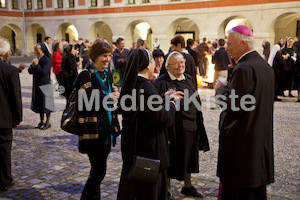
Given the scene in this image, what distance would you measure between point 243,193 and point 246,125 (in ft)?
2.07

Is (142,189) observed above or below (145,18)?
below

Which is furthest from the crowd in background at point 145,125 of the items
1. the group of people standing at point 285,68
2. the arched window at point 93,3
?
the arched window at point 93,3

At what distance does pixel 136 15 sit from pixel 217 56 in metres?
21.4

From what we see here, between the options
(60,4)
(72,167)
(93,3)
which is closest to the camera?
(72,167)

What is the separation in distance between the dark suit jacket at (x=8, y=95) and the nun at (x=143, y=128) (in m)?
2.10

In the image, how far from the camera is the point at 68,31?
39094 mm

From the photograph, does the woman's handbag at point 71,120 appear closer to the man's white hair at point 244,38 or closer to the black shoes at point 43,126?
the man's white hair at point 244,38

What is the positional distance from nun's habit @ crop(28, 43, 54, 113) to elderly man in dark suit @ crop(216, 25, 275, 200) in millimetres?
5257

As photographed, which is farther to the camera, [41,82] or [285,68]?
[285,68]

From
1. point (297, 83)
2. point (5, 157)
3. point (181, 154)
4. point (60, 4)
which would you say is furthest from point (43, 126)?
point (60, 4)

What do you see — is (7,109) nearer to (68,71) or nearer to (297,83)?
(68,71)

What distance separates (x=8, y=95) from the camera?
14.3 ft

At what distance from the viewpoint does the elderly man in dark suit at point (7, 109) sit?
428cm

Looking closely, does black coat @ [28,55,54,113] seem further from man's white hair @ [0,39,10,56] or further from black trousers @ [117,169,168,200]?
black trousers @ [117,169,168,200]
